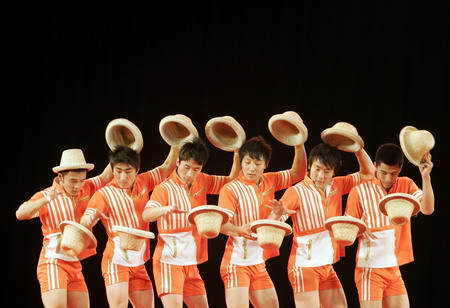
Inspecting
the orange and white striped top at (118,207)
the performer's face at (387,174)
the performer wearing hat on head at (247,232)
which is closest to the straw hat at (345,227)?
the performer's face at (387,174)

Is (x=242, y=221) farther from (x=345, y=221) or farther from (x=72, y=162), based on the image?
(x=72, y=162)

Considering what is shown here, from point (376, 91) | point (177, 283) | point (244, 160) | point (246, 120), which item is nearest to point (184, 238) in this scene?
point (177, 283)

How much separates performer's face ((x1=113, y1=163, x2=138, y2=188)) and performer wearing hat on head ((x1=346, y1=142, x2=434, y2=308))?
4.97ft

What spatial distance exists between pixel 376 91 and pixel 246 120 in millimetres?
1168

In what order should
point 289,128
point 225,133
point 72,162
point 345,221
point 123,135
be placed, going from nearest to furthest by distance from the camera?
point 345,221 → point 72,162 → point 289,128 → point 225,133 → point 123,135

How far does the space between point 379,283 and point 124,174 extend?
6.14 feet

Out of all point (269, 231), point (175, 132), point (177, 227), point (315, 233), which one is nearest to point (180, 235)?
point (177, 227)

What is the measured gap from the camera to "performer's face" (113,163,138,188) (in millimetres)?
5336

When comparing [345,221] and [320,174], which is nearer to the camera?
[345,221]

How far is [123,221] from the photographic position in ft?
17.6

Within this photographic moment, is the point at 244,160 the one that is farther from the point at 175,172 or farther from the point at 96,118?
the point at 96,118

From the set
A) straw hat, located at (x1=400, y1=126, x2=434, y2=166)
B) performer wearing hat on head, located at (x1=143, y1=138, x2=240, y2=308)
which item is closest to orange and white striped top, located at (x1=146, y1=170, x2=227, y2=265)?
performer wearing hat on head, located at (x1=143, y1=138, x2=240, y2=308)

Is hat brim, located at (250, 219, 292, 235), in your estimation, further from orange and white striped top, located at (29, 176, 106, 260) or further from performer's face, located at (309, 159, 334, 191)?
orange and white striped top, located at (29, 176, 106, 260)

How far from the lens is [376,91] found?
6.80 meters
